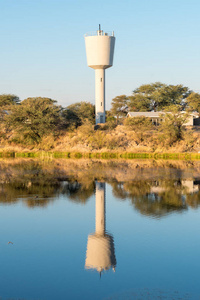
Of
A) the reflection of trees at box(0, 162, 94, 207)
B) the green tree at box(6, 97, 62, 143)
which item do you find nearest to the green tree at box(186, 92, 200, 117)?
the green tree at box(6, 97, 62, 143)

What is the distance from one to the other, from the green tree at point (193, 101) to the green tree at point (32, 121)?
31.6 meters

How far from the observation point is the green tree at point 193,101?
255 ft

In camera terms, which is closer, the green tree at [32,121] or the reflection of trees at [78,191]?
the reflection of trees at [78,191]

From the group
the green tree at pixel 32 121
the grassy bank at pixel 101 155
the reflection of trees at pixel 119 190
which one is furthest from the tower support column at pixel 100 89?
the reflection of trees at pixel 119 190

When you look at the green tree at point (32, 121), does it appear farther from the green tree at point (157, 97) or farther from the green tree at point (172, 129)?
the green tree at point (157, 97)

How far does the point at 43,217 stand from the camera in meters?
18.5

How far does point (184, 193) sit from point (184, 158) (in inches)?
917

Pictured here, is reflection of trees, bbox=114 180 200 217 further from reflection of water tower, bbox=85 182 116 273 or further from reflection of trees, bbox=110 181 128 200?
reflection of water tower, bbox=85 182 116 273

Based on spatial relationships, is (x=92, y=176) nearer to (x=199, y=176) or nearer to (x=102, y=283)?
(x=199, y=176)

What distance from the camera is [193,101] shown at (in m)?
80.0

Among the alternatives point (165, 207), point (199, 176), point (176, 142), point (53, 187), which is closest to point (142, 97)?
point (176, 142)

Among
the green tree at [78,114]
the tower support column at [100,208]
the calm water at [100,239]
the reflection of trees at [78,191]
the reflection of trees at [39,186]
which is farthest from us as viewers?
the green tree at [78,114]

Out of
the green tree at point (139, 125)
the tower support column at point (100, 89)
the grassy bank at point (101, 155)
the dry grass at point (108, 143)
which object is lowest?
the grassy bank at point (101, 155)

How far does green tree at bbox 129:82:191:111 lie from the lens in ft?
261
